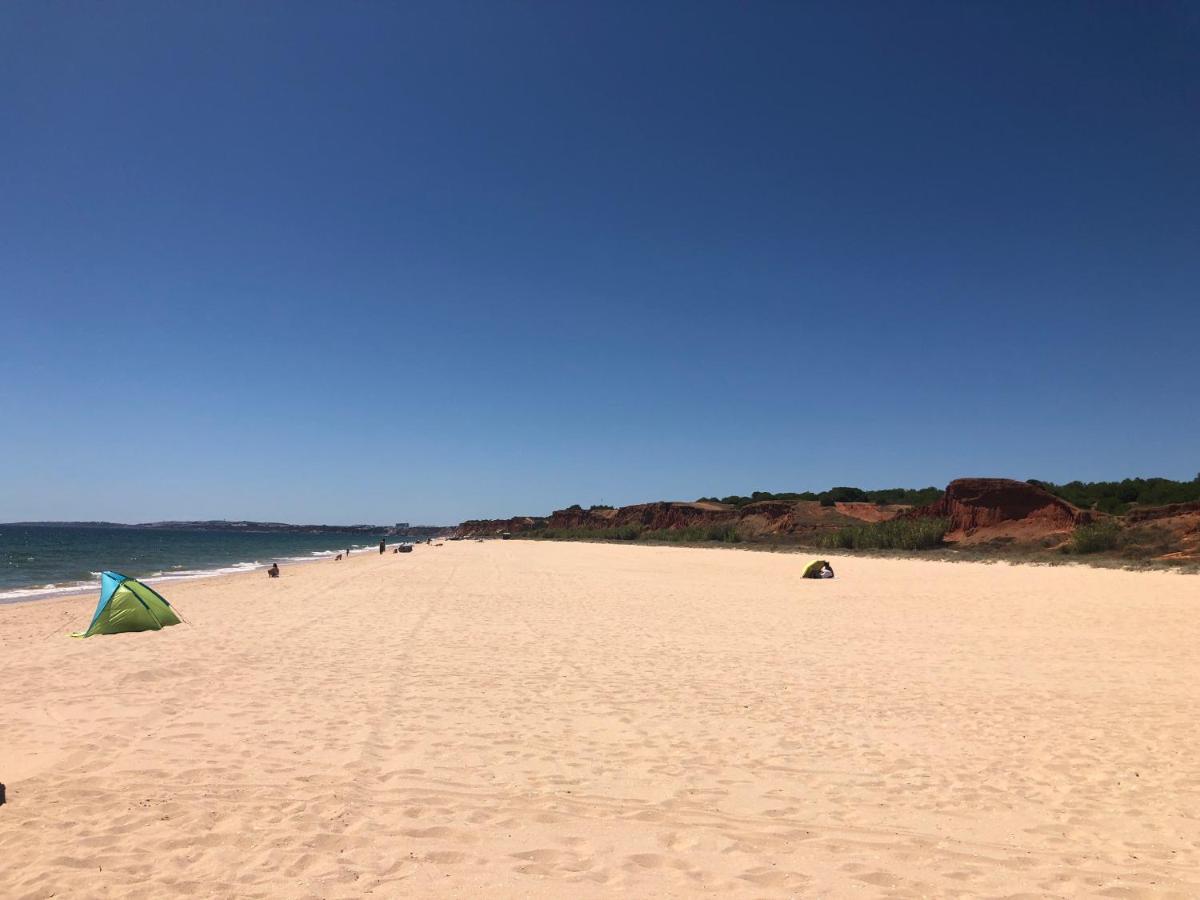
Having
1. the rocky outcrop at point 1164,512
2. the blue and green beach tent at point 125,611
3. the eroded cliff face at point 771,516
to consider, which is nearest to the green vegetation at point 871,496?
the eroded cliff face at point 771,516

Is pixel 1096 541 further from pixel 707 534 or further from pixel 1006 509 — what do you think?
pixel 707 534

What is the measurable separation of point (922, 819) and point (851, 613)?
1188cm

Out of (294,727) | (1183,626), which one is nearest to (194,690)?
(294,727)

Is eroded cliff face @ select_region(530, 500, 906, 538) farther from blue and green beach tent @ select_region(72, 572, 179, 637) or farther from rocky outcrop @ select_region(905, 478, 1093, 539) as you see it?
blue and green beach tent @ select_region(72, 572, 179, 637)

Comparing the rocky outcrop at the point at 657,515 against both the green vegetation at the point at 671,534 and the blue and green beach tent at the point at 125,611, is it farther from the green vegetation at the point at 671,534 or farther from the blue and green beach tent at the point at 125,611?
the blue and green beach tent at the point at 125,611

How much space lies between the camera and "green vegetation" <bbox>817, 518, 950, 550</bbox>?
42781 millimetres

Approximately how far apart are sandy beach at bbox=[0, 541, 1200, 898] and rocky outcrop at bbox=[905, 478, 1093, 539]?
30942 millimetres

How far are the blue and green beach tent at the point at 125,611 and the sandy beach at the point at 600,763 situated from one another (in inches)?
17.0

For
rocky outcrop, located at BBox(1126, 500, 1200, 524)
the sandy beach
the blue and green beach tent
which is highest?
rocky outcrop, located at BBox(1126, 500, 1200, 524)

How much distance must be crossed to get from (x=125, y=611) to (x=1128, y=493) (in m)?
60.7

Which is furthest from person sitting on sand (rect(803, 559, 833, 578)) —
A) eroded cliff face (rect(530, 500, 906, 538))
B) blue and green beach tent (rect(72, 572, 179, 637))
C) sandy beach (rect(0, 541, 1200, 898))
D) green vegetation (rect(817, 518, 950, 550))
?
eroded cliff face (rect(530, 500, 906, 538))

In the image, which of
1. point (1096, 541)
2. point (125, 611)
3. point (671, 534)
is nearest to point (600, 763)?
point (125, 611)

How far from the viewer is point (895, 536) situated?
43938 millimetres

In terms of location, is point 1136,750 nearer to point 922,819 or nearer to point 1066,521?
point 922,819
